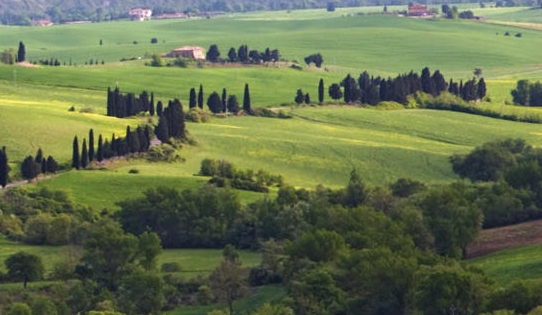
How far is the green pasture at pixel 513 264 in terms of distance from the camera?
75.4 meters

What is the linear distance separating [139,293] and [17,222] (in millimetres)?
27781

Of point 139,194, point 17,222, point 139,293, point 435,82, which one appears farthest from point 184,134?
point 139,293

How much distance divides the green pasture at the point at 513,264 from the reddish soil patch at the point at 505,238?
174 cm

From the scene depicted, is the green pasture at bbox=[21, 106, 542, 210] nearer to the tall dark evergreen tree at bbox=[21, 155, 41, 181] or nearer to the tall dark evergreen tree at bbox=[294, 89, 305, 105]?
the tall dark evergreen tree at bbox=[21, 155, 41, 181]

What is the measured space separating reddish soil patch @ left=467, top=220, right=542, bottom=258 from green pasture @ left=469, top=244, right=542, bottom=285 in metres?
1.74

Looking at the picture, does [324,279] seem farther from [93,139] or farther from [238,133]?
[238,133]

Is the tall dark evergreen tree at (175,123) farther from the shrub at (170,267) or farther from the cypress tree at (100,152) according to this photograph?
the shrub at (170,267)

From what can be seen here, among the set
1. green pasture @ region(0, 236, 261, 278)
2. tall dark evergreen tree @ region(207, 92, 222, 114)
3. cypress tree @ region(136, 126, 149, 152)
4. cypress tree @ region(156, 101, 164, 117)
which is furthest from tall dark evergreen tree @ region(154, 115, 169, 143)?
green pasture @ region(0, 236, 261, 278)

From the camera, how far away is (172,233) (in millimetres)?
106188

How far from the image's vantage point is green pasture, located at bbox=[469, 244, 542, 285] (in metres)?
75.4

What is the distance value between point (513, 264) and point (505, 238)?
11.9m

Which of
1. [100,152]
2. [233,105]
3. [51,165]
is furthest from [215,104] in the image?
[51,165]

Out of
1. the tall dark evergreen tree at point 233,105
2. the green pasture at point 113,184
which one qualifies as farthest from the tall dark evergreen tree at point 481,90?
the green pasture at point 113,184

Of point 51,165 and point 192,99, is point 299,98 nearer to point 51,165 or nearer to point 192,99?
point 192,99
